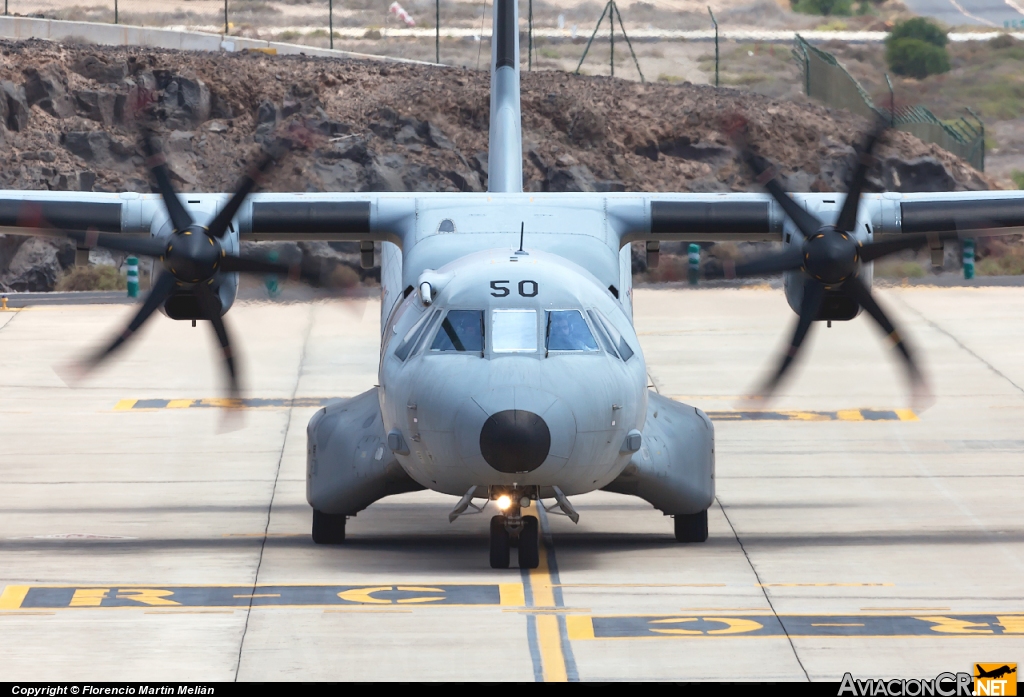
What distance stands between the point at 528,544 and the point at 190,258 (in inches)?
188

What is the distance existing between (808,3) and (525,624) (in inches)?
3719

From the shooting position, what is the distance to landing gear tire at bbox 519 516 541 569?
1537 centimetres

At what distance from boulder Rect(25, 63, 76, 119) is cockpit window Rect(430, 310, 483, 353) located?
123ft

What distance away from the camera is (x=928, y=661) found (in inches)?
488

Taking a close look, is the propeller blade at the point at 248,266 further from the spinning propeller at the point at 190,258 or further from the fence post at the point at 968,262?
the fence post at the point at 968,262

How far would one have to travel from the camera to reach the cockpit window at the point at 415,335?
49.5ft

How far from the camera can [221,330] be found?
1691 cm

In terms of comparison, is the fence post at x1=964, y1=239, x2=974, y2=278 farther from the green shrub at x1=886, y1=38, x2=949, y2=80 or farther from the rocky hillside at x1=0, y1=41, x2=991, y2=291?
the green shrub at x1=886, y1=38, x2=949, y2=80

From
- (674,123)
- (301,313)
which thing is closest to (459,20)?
(674,123)

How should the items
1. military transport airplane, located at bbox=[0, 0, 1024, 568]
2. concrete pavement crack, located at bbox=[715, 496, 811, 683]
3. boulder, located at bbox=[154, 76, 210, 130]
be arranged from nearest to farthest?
concrete pavement crack, located at bbox=[715, 496, 811, 683] < military transport airplane, located at bbox=[0, 0, 1024, 568] < boulder, located at bbox=[154, 76, 210, 130]

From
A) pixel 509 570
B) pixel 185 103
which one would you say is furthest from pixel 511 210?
pixel 185 103

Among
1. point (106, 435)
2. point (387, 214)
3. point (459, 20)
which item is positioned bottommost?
point (106, 435)

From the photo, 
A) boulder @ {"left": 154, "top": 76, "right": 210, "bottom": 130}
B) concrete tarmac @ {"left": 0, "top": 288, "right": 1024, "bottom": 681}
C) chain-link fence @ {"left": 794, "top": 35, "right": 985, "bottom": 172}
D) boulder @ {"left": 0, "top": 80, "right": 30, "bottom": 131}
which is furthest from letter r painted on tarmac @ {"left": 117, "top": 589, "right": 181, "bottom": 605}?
chain-link fence @ {"left": 794, "top": 35, "right": 985, "bottom": 172}

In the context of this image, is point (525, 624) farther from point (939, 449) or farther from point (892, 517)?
point (939, 449)
